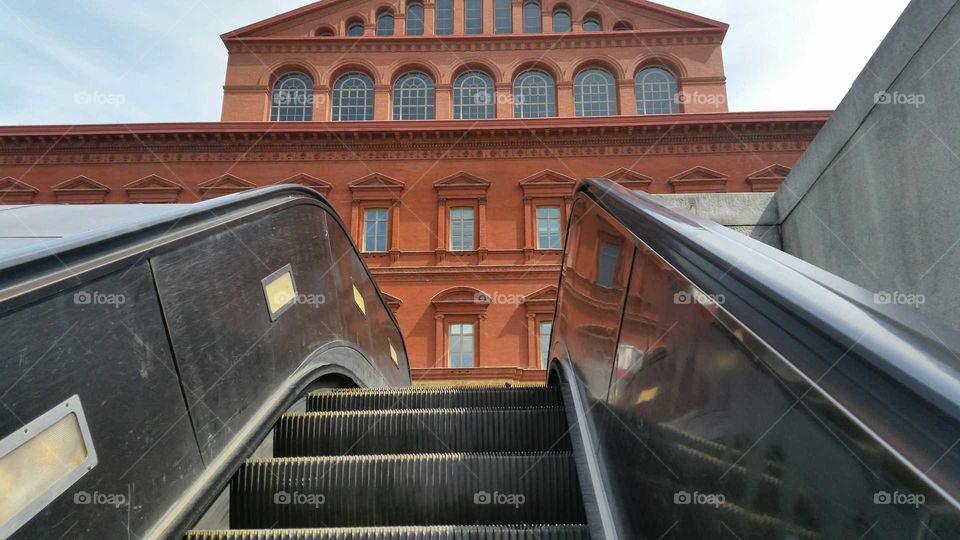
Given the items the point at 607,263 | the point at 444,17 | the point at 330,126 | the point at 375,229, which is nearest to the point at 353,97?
the point at 330,126

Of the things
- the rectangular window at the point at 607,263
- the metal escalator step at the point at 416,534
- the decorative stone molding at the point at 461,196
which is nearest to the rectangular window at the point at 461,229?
the decorative stone molding at the point at 461,196

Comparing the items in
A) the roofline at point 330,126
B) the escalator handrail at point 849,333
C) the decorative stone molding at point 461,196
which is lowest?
the escalator handrail at point 849,333

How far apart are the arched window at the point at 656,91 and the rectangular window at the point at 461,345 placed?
40.9 feet

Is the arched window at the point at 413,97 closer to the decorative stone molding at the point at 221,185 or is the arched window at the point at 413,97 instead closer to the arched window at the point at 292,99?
the arched window at the point at 292,99

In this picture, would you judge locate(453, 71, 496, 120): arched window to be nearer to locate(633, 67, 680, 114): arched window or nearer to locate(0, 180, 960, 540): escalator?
locate(633, 67, 680, 114): arched window

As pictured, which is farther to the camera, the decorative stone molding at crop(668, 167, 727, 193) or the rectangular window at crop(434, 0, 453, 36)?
the rectangular window at crop(434, 0, 453, 36)

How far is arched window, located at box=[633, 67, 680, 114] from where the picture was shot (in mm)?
26750

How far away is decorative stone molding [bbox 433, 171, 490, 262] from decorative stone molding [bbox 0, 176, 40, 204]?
14589mm

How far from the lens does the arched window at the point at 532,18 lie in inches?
1142

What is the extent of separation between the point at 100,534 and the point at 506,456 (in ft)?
5.05

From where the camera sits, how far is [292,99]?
27516mm

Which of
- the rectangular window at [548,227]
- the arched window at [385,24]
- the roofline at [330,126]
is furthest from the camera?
the arched window at [385,24]

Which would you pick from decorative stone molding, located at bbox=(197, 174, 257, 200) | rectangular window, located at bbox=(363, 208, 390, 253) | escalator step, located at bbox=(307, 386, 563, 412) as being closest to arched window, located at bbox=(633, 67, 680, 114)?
rectangular window, located at bbox=(363, 208, 390, 253)

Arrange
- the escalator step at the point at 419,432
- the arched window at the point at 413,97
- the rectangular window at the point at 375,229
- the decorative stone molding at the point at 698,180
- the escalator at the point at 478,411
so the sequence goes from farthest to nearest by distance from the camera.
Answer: the arched window at the point at 413,97, the rectangular window at the point at 375,229, the decorative stone molding at the point at 698,180, the escalator step at the point at 419,432, the escalator at the point at 478,411
